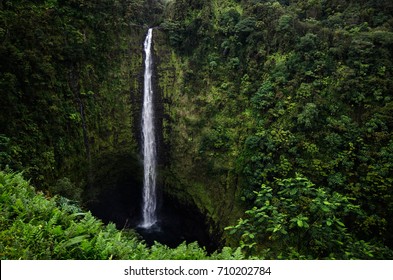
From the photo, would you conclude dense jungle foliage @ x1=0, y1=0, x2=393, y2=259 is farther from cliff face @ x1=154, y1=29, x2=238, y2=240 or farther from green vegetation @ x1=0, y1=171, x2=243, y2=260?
green vegetation @ x1=0, y1=171, x2=243, y2=260

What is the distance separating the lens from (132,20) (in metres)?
21.9

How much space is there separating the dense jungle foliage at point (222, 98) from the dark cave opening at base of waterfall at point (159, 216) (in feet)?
4.36

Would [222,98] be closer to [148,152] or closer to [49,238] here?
[148,152]

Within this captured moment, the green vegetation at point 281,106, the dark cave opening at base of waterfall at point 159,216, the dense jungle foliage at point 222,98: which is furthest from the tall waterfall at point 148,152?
the green vegetation at point 281,106

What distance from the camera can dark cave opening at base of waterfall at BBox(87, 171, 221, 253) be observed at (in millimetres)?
18672

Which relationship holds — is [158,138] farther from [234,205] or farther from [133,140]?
[234,205]

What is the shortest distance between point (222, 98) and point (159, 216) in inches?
413

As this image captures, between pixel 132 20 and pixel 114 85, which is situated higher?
pixel 132 20

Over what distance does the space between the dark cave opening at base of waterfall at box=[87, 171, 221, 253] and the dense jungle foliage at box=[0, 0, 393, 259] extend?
133 cm

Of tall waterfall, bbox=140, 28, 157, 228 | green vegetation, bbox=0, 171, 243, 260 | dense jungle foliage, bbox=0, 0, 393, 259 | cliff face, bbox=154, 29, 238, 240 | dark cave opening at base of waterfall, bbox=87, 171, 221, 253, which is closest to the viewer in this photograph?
green vegetation, bbox=0, 171, 243, 260

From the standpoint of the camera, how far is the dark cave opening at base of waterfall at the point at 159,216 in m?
18.7

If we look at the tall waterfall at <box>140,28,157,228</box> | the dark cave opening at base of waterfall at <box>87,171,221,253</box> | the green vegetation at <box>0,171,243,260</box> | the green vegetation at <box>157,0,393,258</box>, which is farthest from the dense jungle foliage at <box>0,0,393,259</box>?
the green vegetation at <box>0,171,243,260</box>

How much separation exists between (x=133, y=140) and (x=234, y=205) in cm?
932
